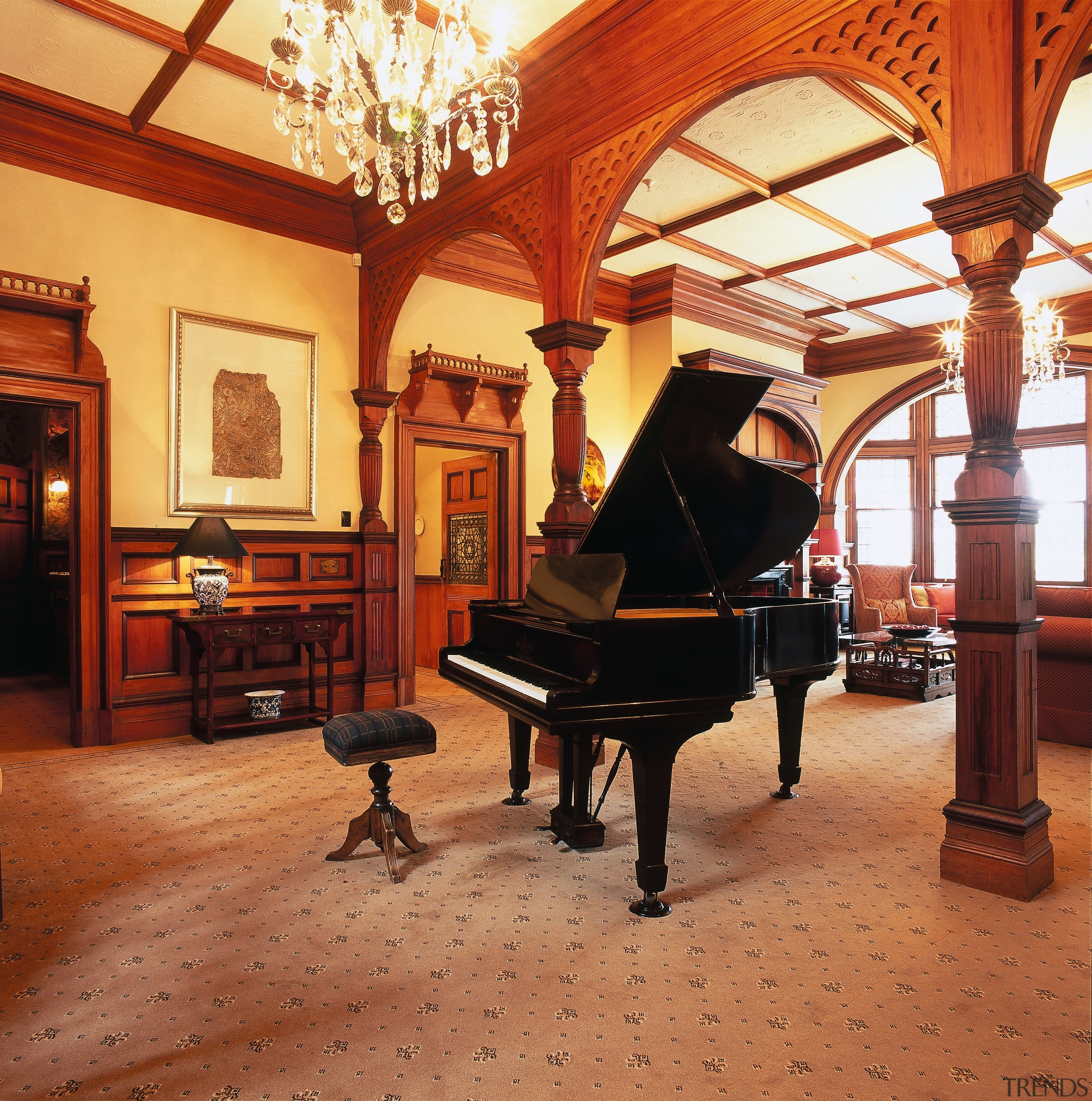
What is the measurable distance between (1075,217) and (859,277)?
188 cm

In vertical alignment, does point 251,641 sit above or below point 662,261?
below

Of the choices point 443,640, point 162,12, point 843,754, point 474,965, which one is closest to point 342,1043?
point 474,965

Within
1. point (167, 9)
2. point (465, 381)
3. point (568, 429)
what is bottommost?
point (568, 429)

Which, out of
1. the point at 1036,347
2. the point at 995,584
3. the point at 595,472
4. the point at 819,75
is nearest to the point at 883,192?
the point at 1036,347

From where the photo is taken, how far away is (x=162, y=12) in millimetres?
4062

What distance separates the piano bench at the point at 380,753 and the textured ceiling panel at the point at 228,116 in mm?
3944

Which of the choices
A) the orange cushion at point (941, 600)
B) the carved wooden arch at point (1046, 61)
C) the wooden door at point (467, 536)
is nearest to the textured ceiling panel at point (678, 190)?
the wooden door at point (467, 536)

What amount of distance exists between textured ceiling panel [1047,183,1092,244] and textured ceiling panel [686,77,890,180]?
6.55ft

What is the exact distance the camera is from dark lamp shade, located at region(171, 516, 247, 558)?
5098 mm

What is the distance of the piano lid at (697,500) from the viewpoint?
296cm

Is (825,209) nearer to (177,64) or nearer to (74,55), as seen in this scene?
(177,64)

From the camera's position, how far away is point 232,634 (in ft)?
17.0

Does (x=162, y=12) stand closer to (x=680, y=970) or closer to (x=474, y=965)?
(x=474, y=965)

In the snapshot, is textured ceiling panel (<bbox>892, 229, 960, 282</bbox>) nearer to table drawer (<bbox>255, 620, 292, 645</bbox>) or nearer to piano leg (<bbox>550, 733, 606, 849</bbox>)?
piano leg (<bbox>550, 733, 606, 849</bbox>)
